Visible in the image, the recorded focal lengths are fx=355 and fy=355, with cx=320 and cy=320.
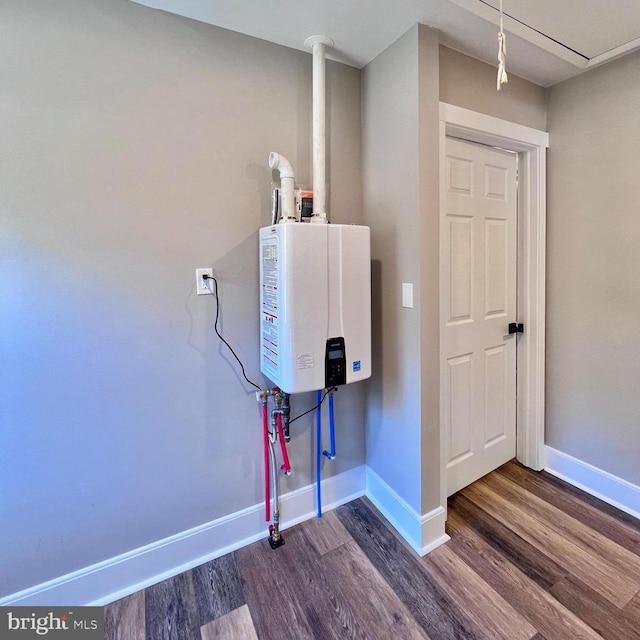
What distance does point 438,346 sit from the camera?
1.70 metres

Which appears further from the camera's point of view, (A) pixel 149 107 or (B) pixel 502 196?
(B) pixel 502 196

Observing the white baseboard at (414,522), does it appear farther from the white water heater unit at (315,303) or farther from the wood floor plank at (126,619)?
the wood floor plank at (126,619)

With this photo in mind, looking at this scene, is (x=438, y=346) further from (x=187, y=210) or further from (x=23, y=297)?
(x=23, y=297)

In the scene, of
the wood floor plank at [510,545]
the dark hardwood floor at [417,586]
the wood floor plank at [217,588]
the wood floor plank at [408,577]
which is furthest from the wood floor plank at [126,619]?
the wood floor plank at [510,545]

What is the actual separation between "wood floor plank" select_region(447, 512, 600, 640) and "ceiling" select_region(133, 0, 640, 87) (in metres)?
2.37

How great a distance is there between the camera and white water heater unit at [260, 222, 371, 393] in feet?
4.66

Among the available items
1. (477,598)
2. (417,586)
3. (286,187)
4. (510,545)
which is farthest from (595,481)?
(286,187)

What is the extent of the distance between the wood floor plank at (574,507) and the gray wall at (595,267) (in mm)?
239

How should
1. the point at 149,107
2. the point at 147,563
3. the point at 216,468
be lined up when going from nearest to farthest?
the point at 149,107
the point at 147,563
the point at 216,468

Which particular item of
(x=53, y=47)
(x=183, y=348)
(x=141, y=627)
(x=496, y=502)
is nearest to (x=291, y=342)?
(x=183, y=348)

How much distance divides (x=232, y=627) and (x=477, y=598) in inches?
38.7

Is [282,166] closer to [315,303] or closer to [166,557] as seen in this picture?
[315,303]

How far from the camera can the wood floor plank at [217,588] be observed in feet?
4.71

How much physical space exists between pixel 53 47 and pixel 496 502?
2.91 metres
